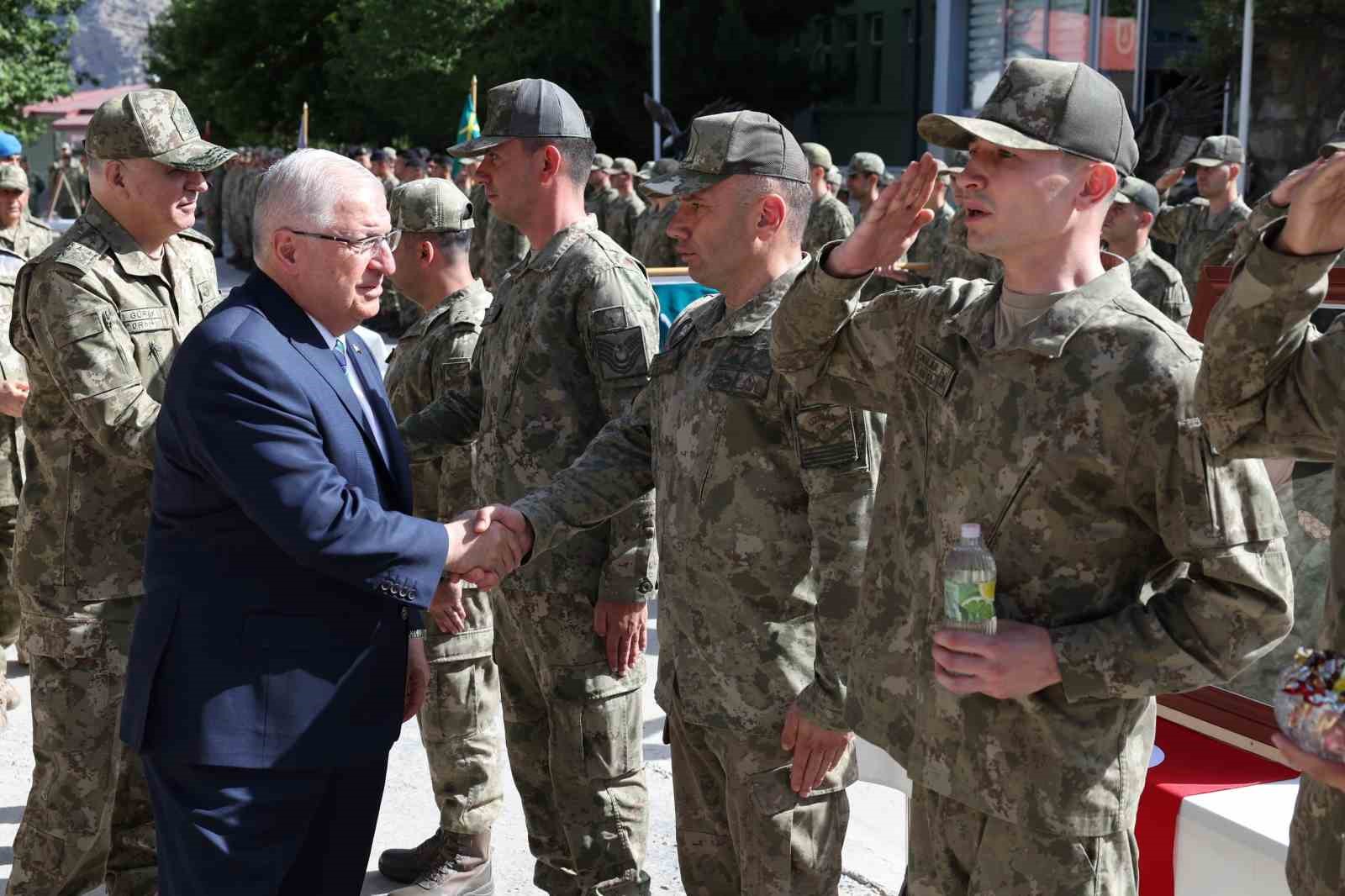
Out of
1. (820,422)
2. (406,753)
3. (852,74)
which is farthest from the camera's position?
(852,74)

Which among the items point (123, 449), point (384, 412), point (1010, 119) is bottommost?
point (123, 449)

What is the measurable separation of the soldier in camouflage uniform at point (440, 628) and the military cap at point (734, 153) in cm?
140

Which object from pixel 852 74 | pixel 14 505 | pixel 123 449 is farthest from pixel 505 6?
pixel 123 449

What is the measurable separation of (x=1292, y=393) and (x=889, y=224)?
31.4 inches

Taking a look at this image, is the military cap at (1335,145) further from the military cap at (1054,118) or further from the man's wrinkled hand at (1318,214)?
the military cap at (1054,118)

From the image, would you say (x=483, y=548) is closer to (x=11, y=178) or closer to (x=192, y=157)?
(x=192, y=157)

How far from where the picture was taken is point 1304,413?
2.34m

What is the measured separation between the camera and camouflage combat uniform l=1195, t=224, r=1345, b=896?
7.39 ft

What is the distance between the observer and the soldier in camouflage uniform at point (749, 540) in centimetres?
335

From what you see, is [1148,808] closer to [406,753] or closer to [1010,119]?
[1010,119]

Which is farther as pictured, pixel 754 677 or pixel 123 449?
pixel 123 449

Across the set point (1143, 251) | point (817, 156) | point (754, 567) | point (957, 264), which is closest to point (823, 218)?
point (817, 156)

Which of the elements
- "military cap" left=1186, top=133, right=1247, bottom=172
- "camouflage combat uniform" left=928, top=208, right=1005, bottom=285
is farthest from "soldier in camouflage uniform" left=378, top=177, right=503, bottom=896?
"military cap" left=1186, top=133, right=1247, bottom=172

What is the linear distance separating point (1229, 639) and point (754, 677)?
4.13 feet
